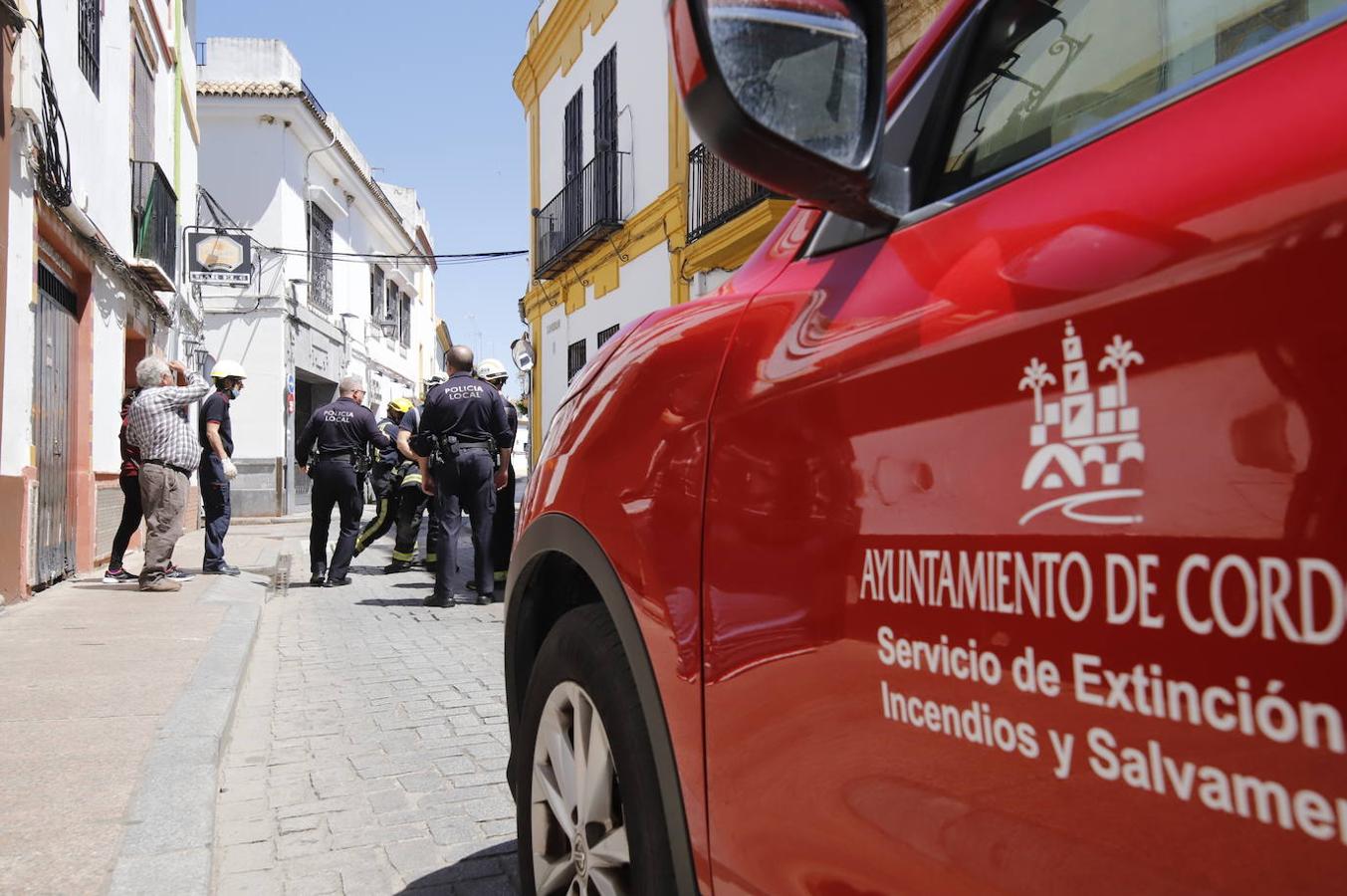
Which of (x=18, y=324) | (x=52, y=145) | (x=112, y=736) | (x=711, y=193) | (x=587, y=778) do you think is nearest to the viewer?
(x=587, y=778)

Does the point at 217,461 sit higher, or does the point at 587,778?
the point at 217,461

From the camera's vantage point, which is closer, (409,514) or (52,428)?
(52,428)

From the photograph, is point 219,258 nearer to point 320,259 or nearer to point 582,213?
point 582,213

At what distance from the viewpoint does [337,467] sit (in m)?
9.05

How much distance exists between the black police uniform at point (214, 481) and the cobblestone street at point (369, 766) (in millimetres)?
2585

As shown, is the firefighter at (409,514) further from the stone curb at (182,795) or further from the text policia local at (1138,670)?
the text policia local at (1138,670)

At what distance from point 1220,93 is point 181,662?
543cm

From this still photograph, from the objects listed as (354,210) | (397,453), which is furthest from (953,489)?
(354,210)

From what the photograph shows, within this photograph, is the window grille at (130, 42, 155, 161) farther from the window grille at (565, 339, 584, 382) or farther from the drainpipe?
the drainpipe

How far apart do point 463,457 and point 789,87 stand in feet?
22.1

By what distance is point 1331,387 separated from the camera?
78 cm

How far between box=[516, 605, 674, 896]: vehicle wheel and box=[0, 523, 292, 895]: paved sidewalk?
3.80 ft

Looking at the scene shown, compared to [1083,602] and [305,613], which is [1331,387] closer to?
[1083,602]

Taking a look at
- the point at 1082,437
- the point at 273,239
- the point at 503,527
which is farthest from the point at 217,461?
the point at 273,239
